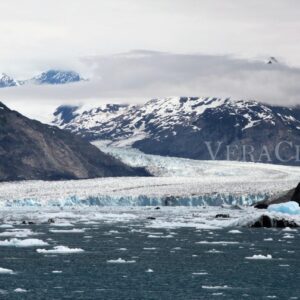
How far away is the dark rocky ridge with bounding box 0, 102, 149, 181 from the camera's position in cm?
16175

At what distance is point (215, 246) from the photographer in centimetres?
4069

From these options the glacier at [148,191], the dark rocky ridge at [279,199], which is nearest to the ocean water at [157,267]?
the dark rocky ridge at [279,199]

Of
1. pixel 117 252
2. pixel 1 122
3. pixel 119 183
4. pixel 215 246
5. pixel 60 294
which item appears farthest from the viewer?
pixel 1 122

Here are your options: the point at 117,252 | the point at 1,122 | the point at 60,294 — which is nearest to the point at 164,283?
the point at 60,294

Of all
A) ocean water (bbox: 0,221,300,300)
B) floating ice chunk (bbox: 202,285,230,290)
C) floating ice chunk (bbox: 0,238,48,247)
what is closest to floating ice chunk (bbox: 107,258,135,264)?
ocean water (bbox: 0,221,300,300)

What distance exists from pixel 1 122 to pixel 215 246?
13859 cm

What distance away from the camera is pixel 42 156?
16938cm

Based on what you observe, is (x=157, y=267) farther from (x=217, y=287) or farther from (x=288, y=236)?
(x=288, y=236)

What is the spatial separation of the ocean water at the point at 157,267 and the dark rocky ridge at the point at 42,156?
360ft

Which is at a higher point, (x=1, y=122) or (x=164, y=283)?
(x=1, y=122)

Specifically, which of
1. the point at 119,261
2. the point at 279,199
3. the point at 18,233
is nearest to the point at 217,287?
the point at 119,261

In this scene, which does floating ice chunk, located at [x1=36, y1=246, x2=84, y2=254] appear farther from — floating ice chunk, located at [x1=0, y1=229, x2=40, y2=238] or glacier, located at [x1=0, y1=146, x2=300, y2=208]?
glacier, located at [x1=0, y1=146, x2=300, y2=208]

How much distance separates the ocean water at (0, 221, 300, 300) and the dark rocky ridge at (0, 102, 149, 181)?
360 ft

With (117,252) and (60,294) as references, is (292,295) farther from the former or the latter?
(117,252)
